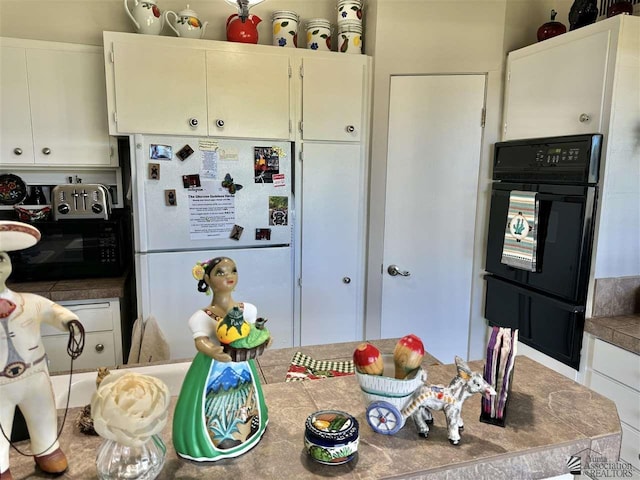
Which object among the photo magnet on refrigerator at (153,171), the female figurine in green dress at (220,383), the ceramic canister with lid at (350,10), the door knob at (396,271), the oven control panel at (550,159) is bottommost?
the door knob at (396,271)

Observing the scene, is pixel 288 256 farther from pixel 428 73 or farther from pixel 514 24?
pixel 514 24

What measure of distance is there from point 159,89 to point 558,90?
1.96 metres

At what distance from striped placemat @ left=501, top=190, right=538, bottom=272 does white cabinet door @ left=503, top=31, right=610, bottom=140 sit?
13.2 inches

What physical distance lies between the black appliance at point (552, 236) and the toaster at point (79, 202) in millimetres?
2136

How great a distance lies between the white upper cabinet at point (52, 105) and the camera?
2275mm

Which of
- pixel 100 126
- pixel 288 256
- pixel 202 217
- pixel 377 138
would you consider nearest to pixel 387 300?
pixel 288 256

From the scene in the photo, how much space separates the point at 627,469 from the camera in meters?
0.89

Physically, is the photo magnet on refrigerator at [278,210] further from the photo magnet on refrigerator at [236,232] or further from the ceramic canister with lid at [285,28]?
the ceramic canister with lid at [285,28]

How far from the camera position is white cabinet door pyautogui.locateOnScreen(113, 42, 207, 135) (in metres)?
2.15

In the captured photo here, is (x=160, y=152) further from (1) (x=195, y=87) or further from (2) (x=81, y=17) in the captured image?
(2) (x=81, y=17)

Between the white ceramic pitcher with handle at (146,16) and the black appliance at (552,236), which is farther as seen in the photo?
the white ceramic pitcher with handle at (146,16)

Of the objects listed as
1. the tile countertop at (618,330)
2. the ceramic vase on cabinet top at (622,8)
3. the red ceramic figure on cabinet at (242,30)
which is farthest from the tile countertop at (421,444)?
the red ceramic figure on cabinet at (242,30)

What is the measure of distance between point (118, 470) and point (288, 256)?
1.83 metres

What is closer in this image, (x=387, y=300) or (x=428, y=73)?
(x=428, y=73)
